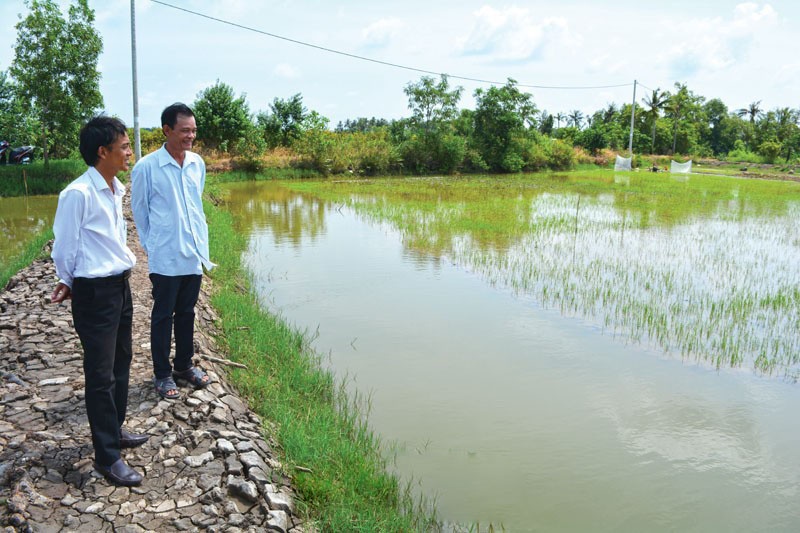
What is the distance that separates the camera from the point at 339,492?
2.93m

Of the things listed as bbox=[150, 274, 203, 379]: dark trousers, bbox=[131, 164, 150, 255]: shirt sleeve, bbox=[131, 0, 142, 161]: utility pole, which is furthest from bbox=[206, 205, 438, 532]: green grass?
bbox=[131, 0, 142, 161]: utility pole

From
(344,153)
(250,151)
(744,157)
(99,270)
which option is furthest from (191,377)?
(744,157)

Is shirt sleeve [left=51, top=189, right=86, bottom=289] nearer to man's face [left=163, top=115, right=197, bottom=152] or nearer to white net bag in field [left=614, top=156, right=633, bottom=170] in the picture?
man's face [left=163, top=115, right=197, bottom=152]

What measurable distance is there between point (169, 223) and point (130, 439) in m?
1.16

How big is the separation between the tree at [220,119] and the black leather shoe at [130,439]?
→ 2482 cm

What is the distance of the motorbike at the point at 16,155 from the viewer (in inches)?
707

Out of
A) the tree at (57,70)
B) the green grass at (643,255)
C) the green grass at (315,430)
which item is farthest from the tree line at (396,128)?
the green grass at (315,430)

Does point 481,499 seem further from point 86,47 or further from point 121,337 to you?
point 86,47

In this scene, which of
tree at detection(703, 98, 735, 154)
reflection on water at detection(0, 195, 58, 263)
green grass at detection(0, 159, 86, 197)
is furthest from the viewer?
tree at detection(703, 98, 735, 154)

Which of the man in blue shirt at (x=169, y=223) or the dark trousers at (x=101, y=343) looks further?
the man in blue shirt at (x=169, y=223)

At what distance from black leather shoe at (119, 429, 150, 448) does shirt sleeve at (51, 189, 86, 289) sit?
894 millimetres

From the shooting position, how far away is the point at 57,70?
16703mm

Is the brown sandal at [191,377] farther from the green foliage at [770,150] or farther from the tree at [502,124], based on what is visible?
the green foliage at [770,150]

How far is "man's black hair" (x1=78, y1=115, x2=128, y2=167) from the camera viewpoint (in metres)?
2.43
